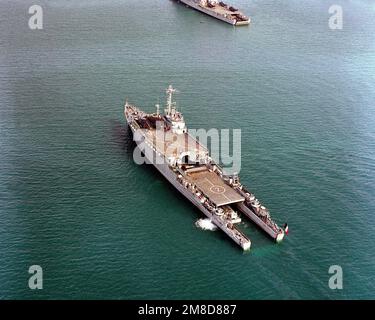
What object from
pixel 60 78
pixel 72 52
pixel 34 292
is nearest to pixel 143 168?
pixel 34 292

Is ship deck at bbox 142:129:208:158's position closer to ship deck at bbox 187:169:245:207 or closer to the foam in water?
ship deck at bbox 187:169:245:207

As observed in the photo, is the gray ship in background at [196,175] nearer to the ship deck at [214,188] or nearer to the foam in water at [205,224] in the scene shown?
the ship deck at [214,188]

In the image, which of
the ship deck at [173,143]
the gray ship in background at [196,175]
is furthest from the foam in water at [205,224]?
Answer: the ship deck at [173,143]

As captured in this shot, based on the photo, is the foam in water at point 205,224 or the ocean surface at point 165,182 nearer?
the ocean surface at point 165,182

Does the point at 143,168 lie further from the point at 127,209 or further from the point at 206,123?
the point at 206,123

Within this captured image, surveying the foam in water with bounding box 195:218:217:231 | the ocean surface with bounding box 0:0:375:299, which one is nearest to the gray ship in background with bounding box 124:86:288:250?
the foam in water with bounding box 195:218:217:231

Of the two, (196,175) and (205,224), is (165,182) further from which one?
(205,224)

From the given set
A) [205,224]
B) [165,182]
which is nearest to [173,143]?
[165,182]
